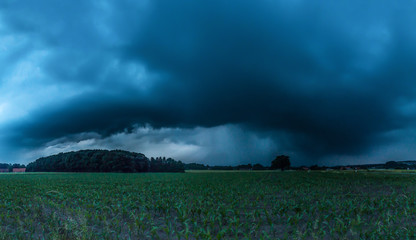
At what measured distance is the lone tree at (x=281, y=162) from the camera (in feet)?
441

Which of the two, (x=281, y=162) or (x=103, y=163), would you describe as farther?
(x=281, y=162)

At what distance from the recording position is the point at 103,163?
113 m

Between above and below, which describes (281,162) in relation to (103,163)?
below

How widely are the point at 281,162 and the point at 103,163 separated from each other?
296 ft

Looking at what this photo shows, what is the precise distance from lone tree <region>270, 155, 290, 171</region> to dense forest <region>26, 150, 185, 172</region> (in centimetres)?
5154

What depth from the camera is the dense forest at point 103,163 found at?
363ft

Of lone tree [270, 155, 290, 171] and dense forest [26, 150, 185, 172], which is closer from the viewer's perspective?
dense forest [26, 150, 185, 172]

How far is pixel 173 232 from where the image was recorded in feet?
33.2

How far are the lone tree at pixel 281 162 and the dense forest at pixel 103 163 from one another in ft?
169

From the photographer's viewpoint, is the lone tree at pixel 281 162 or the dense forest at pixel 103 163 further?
the lone tree at pixel 281 162

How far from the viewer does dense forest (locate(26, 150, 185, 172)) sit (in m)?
111

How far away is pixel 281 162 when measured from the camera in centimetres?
13512

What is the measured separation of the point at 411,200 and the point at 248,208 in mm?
10459

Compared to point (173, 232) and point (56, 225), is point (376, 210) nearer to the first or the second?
point (173, 232)
